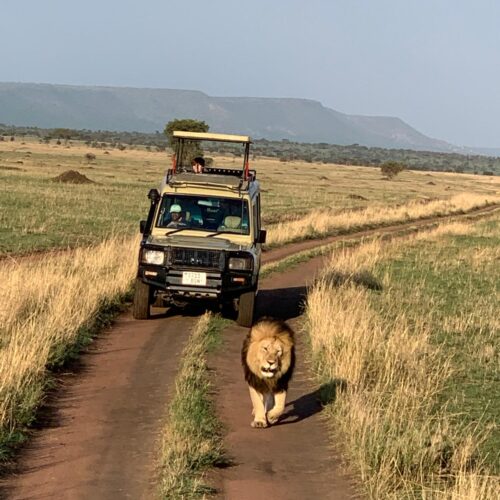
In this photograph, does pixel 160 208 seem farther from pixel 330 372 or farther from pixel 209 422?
pixel 209 422

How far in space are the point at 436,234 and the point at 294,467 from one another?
87.4 feet

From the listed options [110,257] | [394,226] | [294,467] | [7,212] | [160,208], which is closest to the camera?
[294,467]

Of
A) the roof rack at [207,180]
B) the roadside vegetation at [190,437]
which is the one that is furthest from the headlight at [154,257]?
the roadside vegetation at [190,437]

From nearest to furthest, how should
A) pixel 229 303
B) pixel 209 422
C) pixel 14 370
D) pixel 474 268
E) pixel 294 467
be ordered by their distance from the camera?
1. pixel 294 467
2. pixel 209 422
3. pixel 14 370
4. pixel 229 303
5. pixel 474 268

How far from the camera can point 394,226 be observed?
36.4m

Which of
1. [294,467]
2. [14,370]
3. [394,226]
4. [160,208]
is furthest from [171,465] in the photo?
[394,226]

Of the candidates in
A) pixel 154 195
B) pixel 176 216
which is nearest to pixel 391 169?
pixel 176 216

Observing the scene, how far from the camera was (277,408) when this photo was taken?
7660 mm

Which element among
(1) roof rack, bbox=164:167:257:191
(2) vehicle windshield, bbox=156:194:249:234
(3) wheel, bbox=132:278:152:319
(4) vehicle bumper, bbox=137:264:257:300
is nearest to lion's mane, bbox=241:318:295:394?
(4) vehicle bumper, bbox=137:264:257:300

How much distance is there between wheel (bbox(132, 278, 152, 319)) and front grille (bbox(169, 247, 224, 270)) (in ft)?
1.96

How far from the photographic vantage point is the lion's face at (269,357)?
24.0 feet

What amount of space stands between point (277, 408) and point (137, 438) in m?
1.33

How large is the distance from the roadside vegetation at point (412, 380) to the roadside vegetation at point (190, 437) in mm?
1163

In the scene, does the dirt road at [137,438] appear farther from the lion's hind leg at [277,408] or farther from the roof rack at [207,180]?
the roof rack at [207,180]
